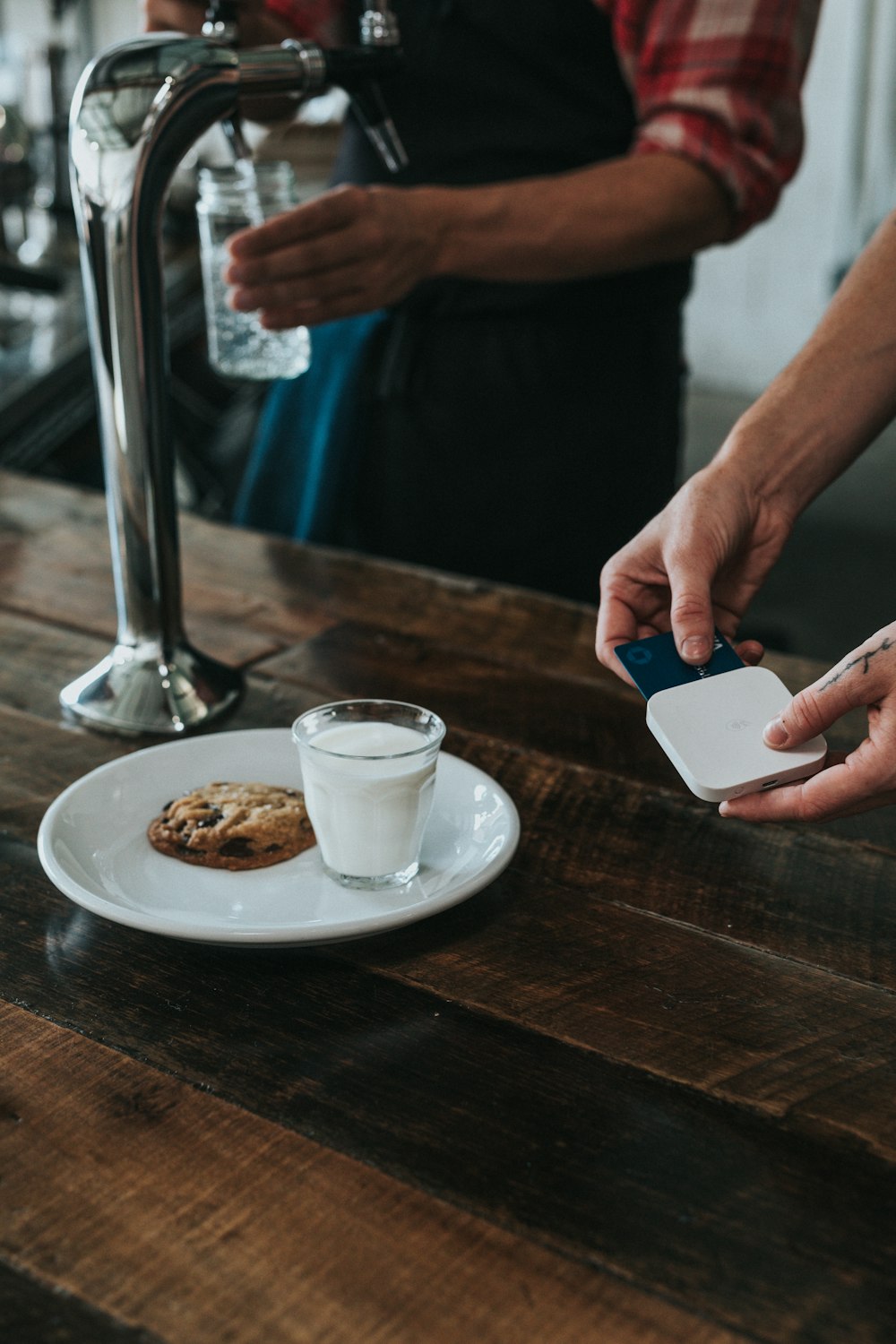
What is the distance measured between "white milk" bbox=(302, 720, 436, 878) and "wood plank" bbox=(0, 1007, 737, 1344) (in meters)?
0.18

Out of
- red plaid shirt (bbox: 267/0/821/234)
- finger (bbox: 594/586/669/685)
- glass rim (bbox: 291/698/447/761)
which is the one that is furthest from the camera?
red plaid shirt (bbox: 267/0/821/234)

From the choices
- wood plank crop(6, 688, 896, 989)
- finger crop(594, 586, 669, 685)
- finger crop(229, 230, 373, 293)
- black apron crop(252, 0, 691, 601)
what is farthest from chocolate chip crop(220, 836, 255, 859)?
black apron crop(252, 0, 691, 601)

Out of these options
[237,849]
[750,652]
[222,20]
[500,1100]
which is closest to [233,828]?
[237,849]

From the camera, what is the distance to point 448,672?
106 cm

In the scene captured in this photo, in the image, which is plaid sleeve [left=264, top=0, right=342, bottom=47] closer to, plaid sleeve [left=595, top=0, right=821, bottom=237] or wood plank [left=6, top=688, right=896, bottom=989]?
plaid sleeve [left=595, top=0, right=821, bottom=237]

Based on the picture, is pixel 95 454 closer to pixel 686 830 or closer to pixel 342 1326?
pixel 686 830

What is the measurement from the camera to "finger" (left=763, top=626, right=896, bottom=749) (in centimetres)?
71

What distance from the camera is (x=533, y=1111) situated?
1.87 ft

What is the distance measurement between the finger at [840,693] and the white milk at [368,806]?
0.66 ft

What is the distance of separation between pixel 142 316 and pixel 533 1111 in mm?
622

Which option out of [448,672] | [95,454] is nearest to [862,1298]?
[448,672]

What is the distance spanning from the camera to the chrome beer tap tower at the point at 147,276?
2.89ft

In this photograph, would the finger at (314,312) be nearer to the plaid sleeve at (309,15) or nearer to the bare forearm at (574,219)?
the bare forearm at (574,219)

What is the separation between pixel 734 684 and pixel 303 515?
35.5 inches
